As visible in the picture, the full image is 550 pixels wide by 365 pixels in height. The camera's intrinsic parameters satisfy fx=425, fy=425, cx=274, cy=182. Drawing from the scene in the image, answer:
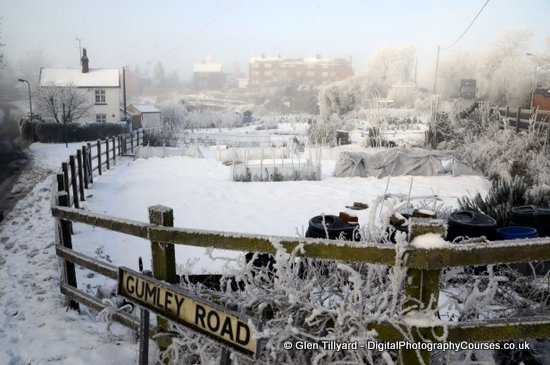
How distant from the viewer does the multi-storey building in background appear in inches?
5719

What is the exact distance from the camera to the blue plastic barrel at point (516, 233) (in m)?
5.07

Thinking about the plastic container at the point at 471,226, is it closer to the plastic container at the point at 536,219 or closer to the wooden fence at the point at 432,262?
the plastic container at the point at 536,219

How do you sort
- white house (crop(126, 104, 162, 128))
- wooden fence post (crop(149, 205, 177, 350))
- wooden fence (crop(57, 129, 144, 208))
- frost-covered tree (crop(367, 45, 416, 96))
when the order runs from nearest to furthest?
1. wooden fence post (crop(149, 205, 177, 350))
2. wooden fence (crop(57, 129, 144, 208))
3. white house (crop(126, 104, 162, 128))
4. frost-covered tree (crop(367, 45, 416, 96))

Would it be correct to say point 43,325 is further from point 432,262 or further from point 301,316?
point 432,262

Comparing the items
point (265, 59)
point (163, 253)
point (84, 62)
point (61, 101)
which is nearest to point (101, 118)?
point (61, 101)

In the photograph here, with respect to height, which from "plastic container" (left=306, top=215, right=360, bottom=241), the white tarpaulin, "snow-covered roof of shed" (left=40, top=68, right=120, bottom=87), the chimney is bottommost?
the white tarpaulin

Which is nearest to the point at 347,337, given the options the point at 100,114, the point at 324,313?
the point at 324,313

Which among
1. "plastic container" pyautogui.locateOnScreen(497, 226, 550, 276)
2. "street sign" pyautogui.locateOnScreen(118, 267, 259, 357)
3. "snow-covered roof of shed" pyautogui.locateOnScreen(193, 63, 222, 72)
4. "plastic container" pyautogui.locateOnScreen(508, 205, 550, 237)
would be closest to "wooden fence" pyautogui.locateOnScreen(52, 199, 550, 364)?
"street sign" pyautogui.locateOnScreen(118, 267, 259, 357)

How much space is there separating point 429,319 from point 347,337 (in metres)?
0.48

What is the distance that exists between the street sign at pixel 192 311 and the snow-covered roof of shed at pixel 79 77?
4387 cm

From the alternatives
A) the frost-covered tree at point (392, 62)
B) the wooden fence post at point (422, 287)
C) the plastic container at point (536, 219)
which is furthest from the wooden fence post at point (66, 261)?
the frost-covered tree at point (392, 62)

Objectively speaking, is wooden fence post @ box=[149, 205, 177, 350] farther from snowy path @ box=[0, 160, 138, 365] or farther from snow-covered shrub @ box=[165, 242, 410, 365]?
snowy path @ box=[0, 160, 138, 365]

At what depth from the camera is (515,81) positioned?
46.5 m

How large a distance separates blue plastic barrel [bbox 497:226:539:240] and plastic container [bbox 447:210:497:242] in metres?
0.14
